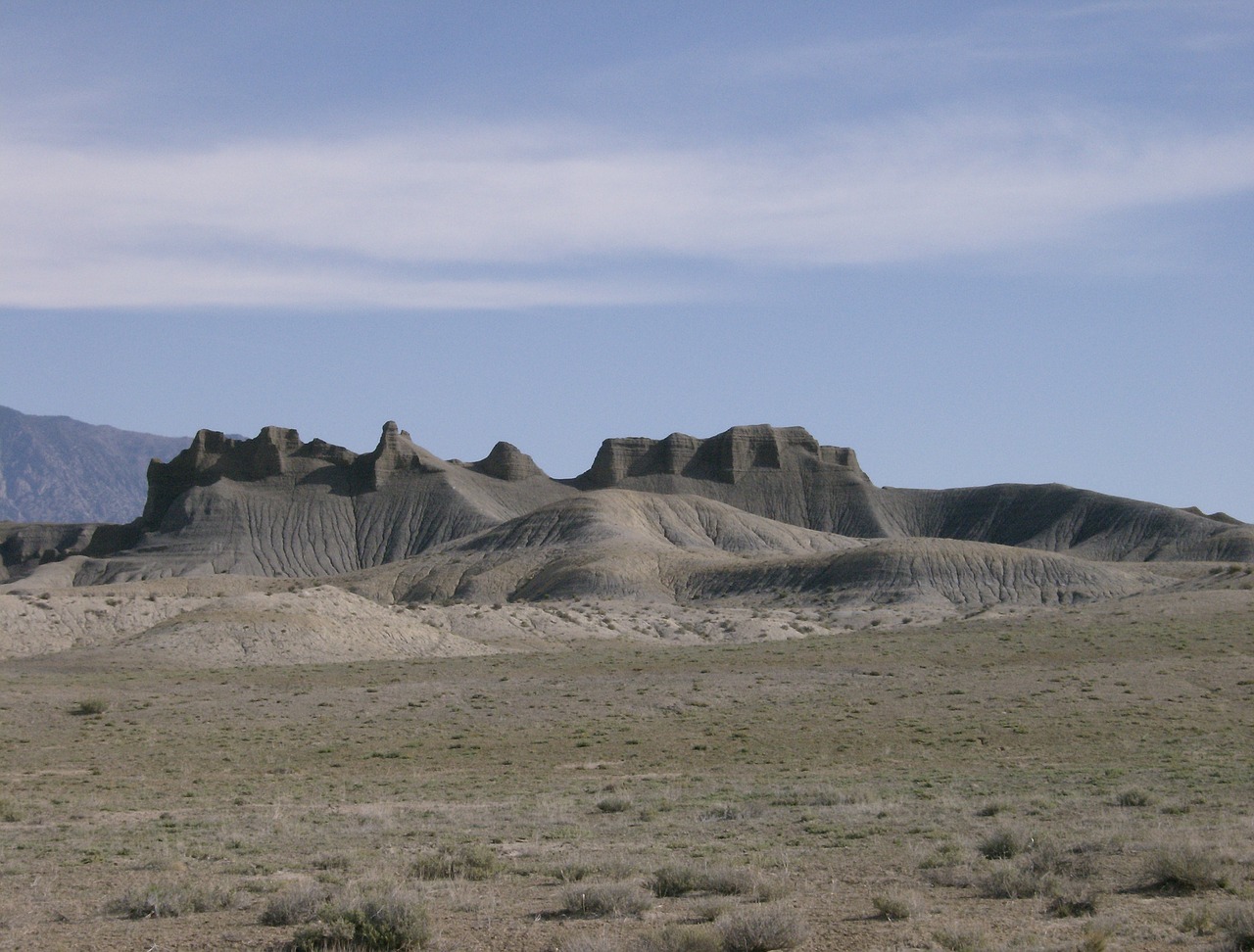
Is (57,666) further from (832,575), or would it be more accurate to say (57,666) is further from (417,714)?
(832,575)

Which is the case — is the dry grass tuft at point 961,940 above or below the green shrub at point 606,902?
above

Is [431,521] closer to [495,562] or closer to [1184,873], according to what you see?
[495,562]

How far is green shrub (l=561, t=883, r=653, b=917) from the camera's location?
44.5 feet

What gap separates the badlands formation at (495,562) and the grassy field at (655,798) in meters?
12.2

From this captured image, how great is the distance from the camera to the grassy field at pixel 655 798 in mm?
13188

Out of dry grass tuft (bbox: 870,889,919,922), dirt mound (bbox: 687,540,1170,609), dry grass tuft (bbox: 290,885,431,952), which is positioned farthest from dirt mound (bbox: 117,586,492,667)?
dry grass tuft (bbox: 870,889,919,922)

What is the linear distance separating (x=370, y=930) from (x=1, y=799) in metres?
15.6

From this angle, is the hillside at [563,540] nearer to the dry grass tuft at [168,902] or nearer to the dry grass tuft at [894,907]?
the dry grass tuft at [894,907]

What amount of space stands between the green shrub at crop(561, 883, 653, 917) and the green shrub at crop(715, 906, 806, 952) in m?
1.79

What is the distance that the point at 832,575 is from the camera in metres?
107

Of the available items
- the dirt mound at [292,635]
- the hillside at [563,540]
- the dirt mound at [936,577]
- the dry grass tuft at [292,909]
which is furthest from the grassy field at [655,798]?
the hillside at [563,540]

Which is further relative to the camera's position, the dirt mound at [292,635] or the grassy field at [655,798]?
the dirt mound at [292,635]

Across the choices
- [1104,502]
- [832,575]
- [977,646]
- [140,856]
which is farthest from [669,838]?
[1104,502]

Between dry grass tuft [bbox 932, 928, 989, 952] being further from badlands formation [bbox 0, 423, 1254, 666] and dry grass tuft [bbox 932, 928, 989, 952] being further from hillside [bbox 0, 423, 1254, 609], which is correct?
hillside [bbox 0, 423, 1254, 609]
